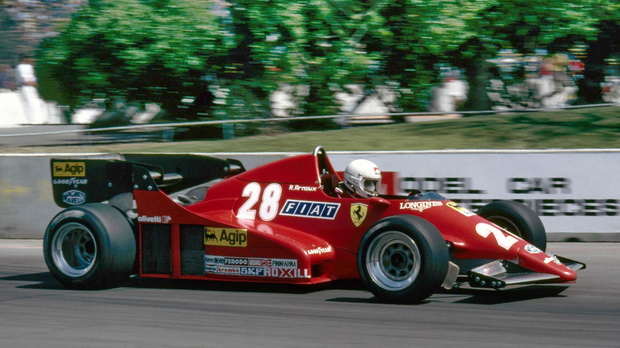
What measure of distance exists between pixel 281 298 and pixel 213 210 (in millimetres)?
1080

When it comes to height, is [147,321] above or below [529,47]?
below

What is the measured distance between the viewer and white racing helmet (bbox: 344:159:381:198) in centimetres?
738

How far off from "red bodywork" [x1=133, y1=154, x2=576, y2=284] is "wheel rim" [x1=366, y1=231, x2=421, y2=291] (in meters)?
0.40

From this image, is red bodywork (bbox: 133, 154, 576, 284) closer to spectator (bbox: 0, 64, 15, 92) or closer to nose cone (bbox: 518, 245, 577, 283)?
nose cone (bbox: 518, 245, 577, 283)

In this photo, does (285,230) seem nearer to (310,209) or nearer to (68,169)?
(310,209)

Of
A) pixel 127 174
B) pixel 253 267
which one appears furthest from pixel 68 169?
pixel 253 267

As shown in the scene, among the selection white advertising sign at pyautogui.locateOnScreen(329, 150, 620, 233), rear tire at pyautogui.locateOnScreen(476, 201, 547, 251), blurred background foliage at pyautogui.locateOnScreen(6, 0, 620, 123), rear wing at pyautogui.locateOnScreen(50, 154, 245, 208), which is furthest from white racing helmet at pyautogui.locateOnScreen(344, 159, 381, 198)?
blurred background foliage at pyautogui.locateOnScreen(6, 0, 620, 123)

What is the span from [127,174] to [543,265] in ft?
11.6

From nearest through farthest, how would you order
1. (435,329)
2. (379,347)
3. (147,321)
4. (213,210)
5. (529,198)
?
(379,347), (435,329), (147,321), (213,210), (529,198)

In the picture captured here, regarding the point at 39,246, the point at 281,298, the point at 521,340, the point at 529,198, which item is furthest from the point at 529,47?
the point at 521,340

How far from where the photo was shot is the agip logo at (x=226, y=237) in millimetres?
7258

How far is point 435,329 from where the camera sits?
19.0 feet

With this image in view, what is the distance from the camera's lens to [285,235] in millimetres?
7258

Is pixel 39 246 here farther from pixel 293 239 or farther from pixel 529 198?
pixel 529 198
